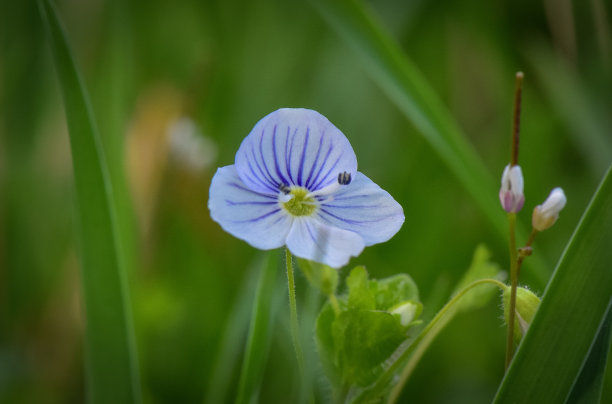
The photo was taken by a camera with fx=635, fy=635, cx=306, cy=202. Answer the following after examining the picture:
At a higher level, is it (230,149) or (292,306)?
A: (230,149)

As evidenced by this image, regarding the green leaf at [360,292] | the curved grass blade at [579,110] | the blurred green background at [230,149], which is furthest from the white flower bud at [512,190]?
the curved grass blade at [579,110]

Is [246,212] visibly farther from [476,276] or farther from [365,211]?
[476,276]

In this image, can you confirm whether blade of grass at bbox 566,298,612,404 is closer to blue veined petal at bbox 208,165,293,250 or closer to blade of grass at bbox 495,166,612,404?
blade of grass at bbox 495,166,612,404

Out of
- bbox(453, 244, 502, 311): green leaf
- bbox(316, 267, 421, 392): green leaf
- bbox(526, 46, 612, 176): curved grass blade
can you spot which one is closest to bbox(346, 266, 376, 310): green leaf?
bbox(316, 267, 421, 392): green leaf

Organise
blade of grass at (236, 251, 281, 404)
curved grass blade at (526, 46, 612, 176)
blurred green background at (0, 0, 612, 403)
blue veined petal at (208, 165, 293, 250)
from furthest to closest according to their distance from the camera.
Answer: curved grass blade at (526, 46, 612, 176)
blurred green background at (0, 0, 612, 403)
blade of grass at (236, 251, 281, 404)
blue veined petal at (208, 165, 293, 250)

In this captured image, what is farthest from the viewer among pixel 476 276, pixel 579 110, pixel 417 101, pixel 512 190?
pixel 579 110

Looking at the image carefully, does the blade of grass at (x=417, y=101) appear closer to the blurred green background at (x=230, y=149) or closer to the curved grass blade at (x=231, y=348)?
the blurred green background at (x=230, y=149)

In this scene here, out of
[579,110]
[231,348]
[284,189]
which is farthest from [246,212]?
[579,110]
